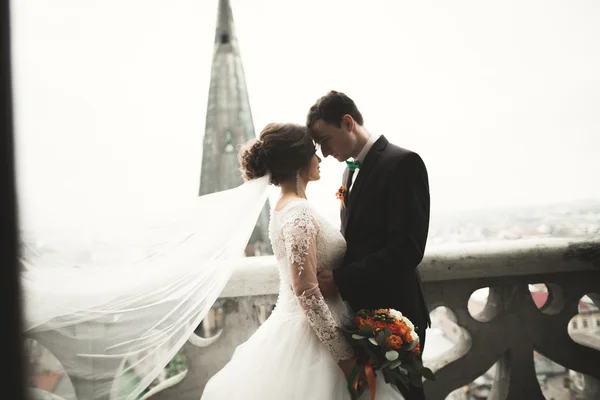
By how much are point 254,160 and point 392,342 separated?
935mm

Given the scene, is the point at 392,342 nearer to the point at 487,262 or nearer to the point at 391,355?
the point at 391,355

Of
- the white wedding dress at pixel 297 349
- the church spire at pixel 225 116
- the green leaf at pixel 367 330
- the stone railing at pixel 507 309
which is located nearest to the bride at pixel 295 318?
the white wedding dress at pixel 297 349

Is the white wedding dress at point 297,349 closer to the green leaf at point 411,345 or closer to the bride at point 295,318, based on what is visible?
the bride at point 295,318

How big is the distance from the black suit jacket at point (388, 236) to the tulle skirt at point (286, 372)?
0.26 m

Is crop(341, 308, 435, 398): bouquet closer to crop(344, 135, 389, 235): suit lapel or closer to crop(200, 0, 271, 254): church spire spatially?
crop(344, 135, 389, 235): suit lapel

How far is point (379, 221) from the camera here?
5.92 ft

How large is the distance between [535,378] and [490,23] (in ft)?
8.89

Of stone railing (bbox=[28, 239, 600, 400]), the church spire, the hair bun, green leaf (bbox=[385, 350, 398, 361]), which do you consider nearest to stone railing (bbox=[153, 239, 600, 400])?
stone railing (bbox=[28, 239, 600, 400])

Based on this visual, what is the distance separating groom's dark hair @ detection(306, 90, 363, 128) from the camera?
76.7 inches

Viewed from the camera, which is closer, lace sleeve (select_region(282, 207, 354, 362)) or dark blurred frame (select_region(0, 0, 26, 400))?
dark blurred frame (select_region(0, 0, 26, 400))

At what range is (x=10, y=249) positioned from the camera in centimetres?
60

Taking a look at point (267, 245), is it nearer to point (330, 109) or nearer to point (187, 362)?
point (187, 362)

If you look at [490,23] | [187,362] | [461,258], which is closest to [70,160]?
[187,362]

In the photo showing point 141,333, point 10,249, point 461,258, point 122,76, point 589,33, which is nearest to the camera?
point 10,249
